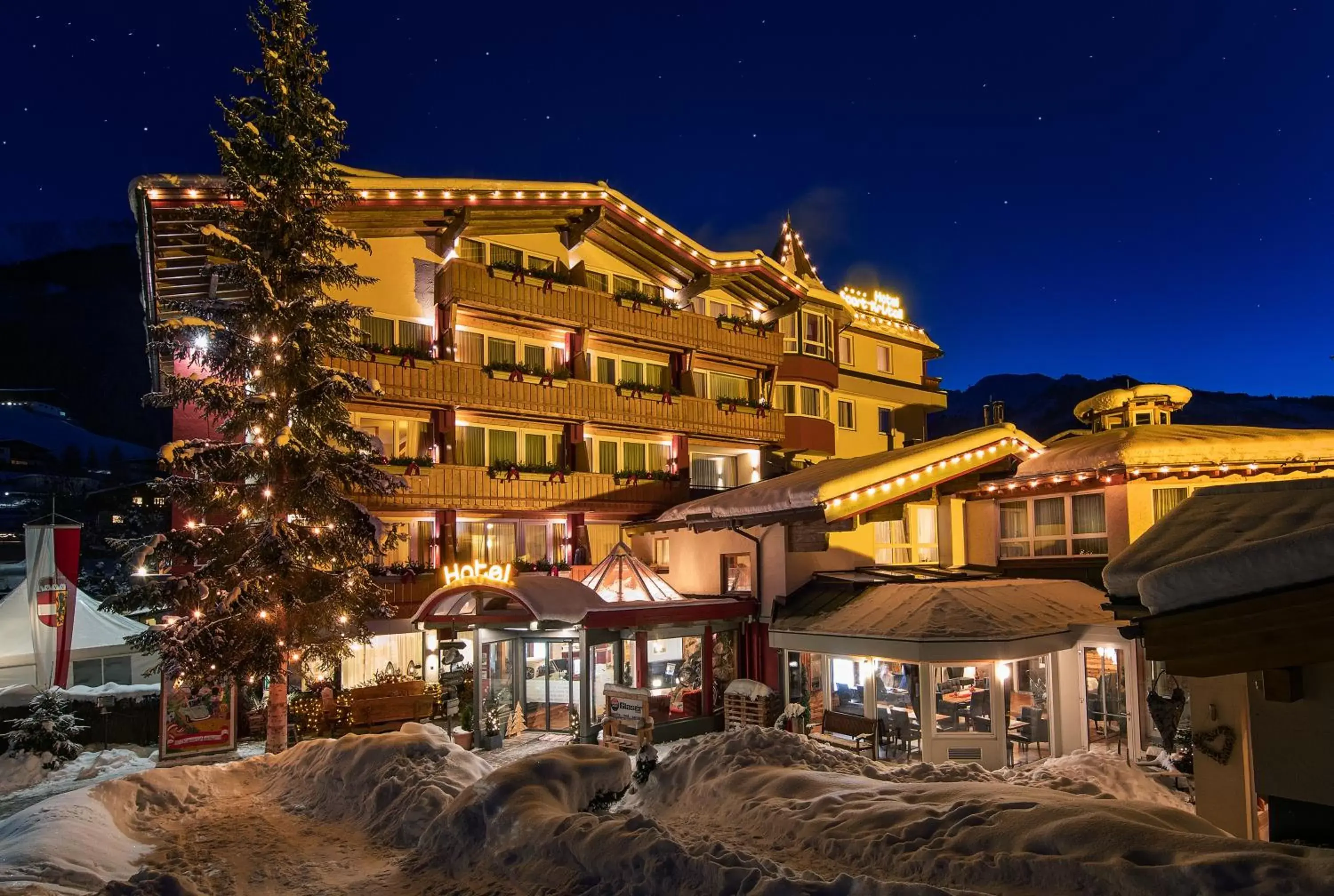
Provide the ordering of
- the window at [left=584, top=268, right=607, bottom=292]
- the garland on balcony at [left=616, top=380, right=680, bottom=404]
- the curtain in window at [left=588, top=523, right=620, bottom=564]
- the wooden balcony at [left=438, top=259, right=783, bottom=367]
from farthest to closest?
the window at [left=584, top=268, right=607, bottom=292] → the garland on balcony at [left=616, top=380, right=680, bottom=404] → the curtain in window at [left=588, top=523, right=620, bottom=564] → the wooden balcony at [left=438, top=259, right=783, bottom=367]

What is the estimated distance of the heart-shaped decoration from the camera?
27.2 ft

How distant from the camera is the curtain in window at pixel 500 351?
1036 inches

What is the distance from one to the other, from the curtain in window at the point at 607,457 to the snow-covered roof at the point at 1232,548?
19.7 meters

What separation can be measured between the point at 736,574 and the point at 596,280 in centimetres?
1210

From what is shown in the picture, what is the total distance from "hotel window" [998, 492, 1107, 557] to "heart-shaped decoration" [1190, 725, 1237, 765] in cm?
1173

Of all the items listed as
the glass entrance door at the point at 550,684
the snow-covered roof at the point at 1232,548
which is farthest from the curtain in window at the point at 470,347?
the snow-covered roof at the point at 1232,548

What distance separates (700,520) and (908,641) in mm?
7657

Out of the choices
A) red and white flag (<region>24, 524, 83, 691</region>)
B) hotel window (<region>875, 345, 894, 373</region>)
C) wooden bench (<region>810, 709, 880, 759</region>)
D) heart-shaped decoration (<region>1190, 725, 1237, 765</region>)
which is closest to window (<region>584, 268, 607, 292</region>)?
hotel window (<region>875, 345, 894, 373</region>)

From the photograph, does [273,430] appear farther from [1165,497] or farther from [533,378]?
[1165,497]

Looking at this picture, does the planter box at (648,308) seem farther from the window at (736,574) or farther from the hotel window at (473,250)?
the window at (736,574)

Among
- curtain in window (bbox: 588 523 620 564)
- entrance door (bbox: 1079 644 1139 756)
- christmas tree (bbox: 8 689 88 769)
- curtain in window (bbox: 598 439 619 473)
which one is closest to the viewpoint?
entrance door (bbox: 1079 644 1139 756)

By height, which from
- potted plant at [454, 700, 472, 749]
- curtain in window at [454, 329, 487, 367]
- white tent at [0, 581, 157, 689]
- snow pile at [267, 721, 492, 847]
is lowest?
potted plant at [454, 700, 472, 749]

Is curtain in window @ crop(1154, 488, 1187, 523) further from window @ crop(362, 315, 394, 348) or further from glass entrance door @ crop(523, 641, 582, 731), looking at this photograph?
window @ crop(362, 315, 394, 348)

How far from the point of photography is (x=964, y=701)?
1719 centimetres
